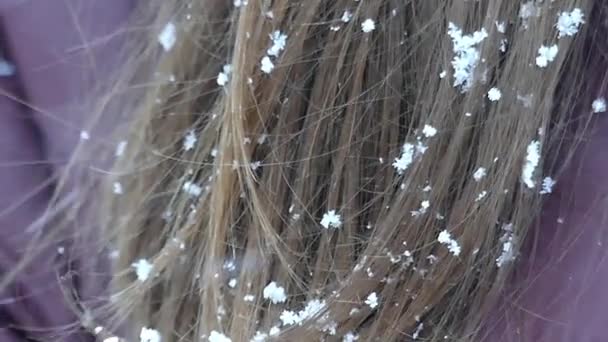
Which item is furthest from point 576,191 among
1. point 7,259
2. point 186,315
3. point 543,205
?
point 7,259

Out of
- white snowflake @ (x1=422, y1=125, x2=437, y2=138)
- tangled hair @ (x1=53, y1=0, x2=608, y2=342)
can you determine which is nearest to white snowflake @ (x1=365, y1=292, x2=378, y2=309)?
tangled hair @ (x1=53, y1=0, x2=608, y2=342)

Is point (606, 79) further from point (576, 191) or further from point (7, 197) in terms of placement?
point (7, 197)

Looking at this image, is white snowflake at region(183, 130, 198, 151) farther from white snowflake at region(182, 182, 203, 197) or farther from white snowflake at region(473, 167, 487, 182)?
white snowflake at region(473, 167, 487, 182)

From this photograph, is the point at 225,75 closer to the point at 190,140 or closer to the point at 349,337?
the point at 190,140

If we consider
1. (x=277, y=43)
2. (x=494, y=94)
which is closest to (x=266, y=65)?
(x=277, y=43)

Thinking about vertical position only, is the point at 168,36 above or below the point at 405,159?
above
